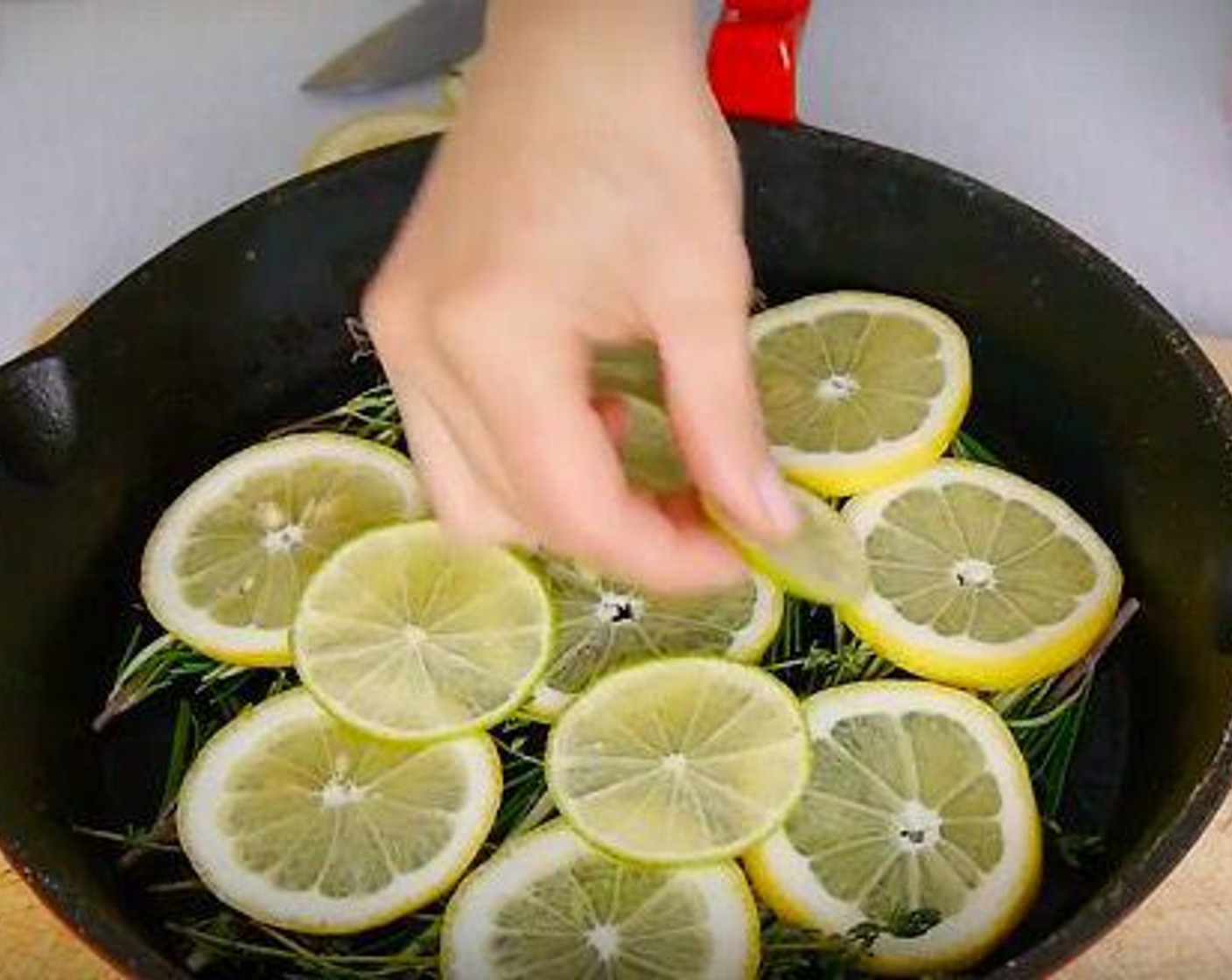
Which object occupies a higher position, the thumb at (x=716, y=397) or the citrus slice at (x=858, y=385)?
the thumb at (x=716, y=397)

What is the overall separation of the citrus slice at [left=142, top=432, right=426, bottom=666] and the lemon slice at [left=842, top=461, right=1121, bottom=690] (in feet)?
0.84

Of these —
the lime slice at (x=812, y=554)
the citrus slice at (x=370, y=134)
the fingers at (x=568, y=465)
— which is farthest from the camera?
the citrus slice at (x=370, y=134)

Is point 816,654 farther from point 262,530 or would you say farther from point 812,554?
point 262,530

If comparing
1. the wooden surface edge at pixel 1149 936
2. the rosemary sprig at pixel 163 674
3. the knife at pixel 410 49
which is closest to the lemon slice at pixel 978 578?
the wooden surface edge at pixel 1149 936

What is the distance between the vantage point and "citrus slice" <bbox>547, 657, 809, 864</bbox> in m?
0.95

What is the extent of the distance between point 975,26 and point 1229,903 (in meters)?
0.68

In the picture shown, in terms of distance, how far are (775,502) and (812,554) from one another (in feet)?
0.43

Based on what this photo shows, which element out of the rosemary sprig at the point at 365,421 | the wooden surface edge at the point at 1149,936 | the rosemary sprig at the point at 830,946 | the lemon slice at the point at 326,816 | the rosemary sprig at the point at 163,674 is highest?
the rosemary sprig at the point at 365,421

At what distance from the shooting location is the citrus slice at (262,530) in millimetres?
1071

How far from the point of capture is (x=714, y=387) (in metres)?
0.72

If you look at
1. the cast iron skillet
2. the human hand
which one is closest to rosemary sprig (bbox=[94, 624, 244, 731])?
the cast iron skillet

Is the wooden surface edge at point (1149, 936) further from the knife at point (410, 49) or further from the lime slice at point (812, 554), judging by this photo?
the knife at point (410, 49)

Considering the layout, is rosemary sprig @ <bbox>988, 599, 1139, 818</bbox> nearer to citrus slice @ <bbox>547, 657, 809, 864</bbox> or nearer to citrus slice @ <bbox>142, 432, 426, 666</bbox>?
citrus slice @ <bbox>547, 657, 809, 864</bbox>

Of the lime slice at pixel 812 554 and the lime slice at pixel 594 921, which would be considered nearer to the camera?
the lime slice at pixel 812 554
